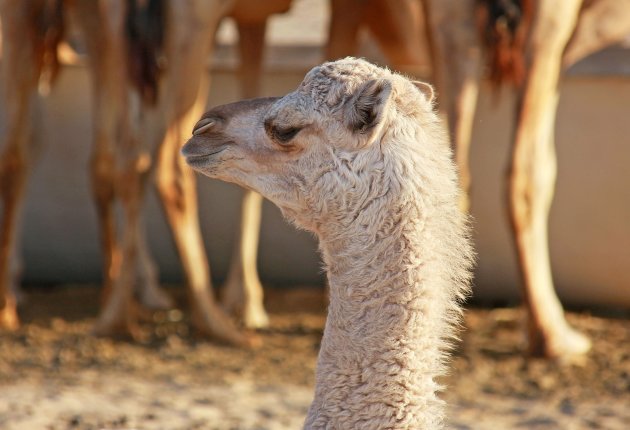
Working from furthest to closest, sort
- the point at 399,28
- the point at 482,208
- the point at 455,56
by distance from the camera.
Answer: the point at 482,208 < the point at 399,28 < the point at 455,56

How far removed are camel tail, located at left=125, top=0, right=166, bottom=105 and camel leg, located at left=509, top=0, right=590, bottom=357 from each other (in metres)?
1.77

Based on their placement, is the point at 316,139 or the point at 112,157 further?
the point at 112,157

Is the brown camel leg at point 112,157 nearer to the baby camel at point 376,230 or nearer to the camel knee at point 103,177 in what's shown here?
the camel knee at point 103,177

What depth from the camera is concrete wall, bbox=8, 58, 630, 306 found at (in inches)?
277

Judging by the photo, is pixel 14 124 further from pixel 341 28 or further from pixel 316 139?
pixel 316 139

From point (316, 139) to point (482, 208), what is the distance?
4696mm

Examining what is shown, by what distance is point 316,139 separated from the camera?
8.95 feet

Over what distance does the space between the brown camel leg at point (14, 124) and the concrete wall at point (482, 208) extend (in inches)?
16.1

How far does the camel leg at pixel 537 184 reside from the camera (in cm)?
544

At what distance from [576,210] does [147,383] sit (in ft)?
9.89

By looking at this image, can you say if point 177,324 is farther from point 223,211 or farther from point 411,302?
point 411,302

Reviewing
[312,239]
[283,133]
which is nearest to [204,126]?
[283,133]

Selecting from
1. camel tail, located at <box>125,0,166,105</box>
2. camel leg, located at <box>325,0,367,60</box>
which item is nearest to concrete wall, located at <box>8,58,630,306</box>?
camel leg, located at <box>325,0,367,60</box>

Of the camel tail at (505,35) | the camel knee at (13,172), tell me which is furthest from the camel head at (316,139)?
the camel knee at (13,172)
